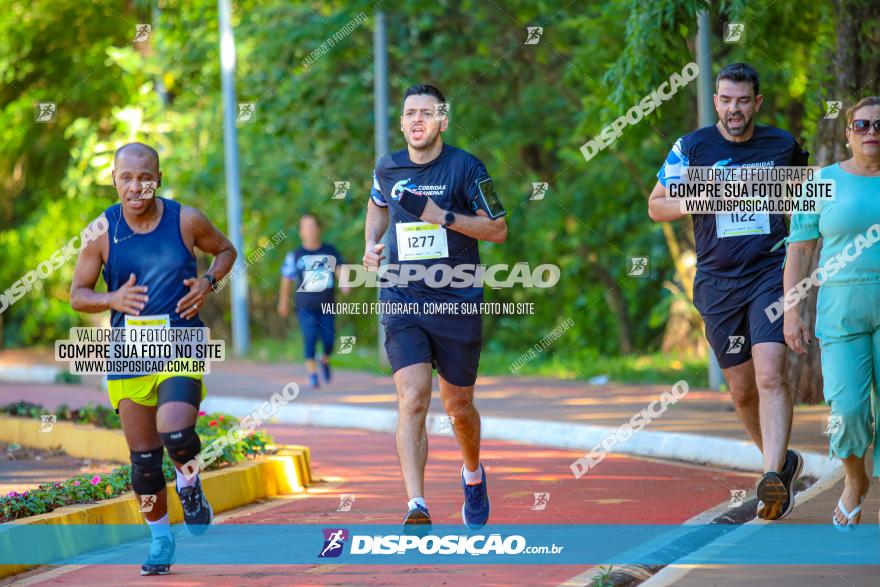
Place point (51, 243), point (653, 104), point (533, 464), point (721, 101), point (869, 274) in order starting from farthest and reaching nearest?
1. point (51, 243)
2. point (653, 104)
3. point (533, 464)
4. point (721, 101)
5. point (869, 274)

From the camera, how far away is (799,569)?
661cm

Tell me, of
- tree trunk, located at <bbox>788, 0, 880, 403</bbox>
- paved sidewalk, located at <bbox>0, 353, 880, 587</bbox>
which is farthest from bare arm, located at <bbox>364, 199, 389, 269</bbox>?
tree trunk, located at <bbox>788, 0, 880, 403</bbox>

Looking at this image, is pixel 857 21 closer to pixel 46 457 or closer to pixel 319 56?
pixel 46 457

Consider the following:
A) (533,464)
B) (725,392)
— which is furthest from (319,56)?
(533,464)

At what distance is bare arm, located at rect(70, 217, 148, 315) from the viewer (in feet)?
24.6

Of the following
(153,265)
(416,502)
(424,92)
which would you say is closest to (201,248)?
(153,265)

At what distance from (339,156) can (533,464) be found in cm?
1575

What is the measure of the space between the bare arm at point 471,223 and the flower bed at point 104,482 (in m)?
2.29

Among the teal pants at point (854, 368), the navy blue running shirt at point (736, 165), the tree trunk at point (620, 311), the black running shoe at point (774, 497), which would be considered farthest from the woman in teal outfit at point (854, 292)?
the tree trunk at point (620, 311)

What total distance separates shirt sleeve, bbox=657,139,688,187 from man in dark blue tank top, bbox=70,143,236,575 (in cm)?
266

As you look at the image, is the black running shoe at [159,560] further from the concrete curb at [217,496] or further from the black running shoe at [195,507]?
the concrete curb at [217,496]

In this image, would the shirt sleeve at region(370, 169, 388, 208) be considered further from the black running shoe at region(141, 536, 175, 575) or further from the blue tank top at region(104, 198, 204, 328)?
the black running shoe at region(141, 536, 175, 575)

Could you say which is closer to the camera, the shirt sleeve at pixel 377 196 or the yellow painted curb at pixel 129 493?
the shirt sleeve at pixel 377 196

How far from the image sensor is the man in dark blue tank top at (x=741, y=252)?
836cm
